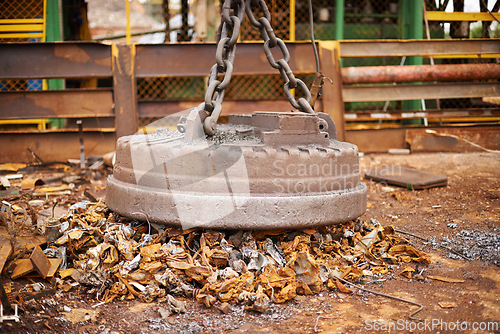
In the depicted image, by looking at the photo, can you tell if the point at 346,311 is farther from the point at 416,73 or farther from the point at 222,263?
the point at 416,73

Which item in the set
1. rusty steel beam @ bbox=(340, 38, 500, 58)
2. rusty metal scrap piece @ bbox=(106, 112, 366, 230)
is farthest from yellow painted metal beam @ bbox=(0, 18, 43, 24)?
rusty metal scrap piece @ bbox=(106, 112, 366, 230)

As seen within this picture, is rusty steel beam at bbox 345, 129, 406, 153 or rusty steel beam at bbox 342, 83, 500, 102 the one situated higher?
rusty steel beam at bbox 342, 83, 500, 102

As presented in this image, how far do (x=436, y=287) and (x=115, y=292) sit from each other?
7.27 ft

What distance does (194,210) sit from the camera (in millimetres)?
3193

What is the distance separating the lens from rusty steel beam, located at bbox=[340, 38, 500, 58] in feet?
27.1

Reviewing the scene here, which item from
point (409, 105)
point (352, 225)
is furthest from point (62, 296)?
point (409, 105)

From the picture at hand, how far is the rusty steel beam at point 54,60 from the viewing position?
7.19m

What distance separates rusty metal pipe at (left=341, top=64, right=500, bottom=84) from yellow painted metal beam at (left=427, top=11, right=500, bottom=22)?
167 centimetres

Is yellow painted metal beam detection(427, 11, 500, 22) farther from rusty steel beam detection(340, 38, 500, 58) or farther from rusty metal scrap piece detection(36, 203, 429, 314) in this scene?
rusty metal scrap piece detection(36, 203, 429, 314)

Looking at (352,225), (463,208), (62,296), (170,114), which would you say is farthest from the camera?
(170,114)

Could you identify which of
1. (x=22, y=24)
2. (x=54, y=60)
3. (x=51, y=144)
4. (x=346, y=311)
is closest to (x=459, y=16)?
(x=54, y=60)

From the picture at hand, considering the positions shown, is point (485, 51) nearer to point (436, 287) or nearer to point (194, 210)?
point (436, 287)

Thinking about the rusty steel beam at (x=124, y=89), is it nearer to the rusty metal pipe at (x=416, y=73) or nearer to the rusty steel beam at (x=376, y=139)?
the rusty metal pipe at (x=416, y=73)

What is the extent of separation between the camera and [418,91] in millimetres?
8492
